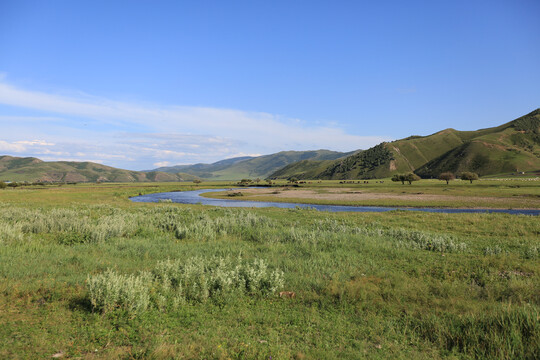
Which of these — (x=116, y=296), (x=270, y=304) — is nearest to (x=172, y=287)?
(x=116, y=296)

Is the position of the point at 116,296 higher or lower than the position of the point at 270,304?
higher

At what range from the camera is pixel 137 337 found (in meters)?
6.68

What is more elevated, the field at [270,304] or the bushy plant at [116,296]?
the bushy plant at [116,296]

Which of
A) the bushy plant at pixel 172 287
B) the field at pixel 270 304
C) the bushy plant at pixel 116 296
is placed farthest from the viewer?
the bushy plant at pixel 172 287

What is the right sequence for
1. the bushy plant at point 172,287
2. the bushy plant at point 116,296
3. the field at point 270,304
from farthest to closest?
the bushy plant at point 172,287
the bushy plant at point 116,296
the field at point 270,304

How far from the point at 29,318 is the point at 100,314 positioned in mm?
1641

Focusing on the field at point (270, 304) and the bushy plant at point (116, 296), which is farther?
the bushy plant at point (116, 296)

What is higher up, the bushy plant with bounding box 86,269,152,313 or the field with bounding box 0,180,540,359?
the bushy plant with bounding box 86,269,152,313

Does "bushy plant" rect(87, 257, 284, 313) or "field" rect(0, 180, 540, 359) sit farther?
"bushy plant" rect(87, 257, 284, 313)

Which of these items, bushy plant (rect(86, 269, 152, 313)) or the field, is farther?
bushy plant (rect(86, 269, 152, 313))

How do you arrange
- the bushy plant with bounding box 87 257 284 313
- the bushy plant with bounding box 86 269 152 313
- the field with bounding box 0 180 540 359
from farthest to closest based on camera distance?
the bushy plant with bounding box 87 257 284 313, the bushy plant with bounding box 86 269 152 313, the field with bounding box 0 180 540 359

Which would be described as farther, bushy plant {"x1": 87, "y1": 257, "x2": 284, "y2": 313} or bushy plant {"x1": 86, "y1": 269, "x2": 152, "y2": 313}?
bushy plant {"x1": 87, "y1": 257, "x2": 284, "y2": 313}

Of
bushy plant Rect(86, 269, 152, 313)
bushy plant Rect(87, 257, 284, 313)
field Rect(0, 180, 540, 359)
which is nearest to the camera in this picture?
field Rect(0, 180, 540, 359)

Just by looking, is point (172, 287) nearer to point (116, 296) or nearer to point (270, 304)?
point (116, 296)
